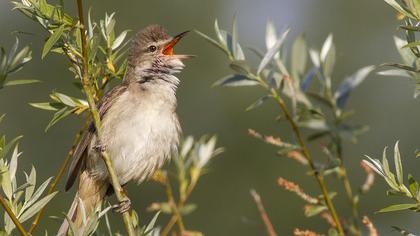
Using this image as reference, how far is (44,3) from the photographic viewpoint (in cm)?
275

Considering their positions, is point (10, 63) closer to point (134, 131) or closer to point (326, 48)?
point (326, 48)

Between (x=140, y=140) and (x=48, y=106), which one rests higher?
(x=48, y=106)

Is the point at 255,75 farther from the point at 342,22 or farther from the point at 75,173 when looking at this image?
the point at 342,22

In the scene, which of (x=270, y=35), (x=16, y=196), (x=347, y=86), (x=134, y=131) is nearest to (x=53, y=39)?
(x=16, y=196)

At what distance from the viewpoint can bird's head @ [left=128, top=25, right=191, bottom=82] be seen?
4.97 meters

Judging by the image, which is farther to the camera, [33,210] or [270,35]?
[270,35]

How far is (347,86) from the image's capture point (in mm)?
2156

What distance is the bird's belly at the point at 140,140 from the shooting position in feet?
15.2

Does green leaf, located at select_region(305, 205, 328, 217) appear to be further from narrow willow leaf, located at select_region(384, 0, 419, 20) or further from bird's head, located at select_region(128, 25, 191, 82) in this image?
bird's head, located at select_region(128, 25, 191, 82)

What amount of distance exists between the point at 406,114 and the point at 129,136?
12342 millimetres

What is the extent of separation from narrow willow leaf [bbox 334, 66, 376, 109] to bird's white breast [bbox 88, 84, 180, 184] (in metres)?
2.58

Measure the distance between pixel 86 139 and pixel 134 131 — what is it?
0.29m

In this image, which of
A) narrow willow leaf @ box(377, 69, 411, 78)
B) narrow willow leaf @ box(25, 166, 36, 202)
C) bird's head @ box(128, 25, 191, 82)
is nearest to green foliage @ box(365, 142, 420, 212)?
narrow willow leaf @ box(377, 69, 411, 78)

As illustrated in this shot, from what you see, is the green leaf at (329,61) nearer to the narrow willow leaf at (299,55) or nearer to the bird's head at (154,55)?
the narrow willow leaf at (299,55)
